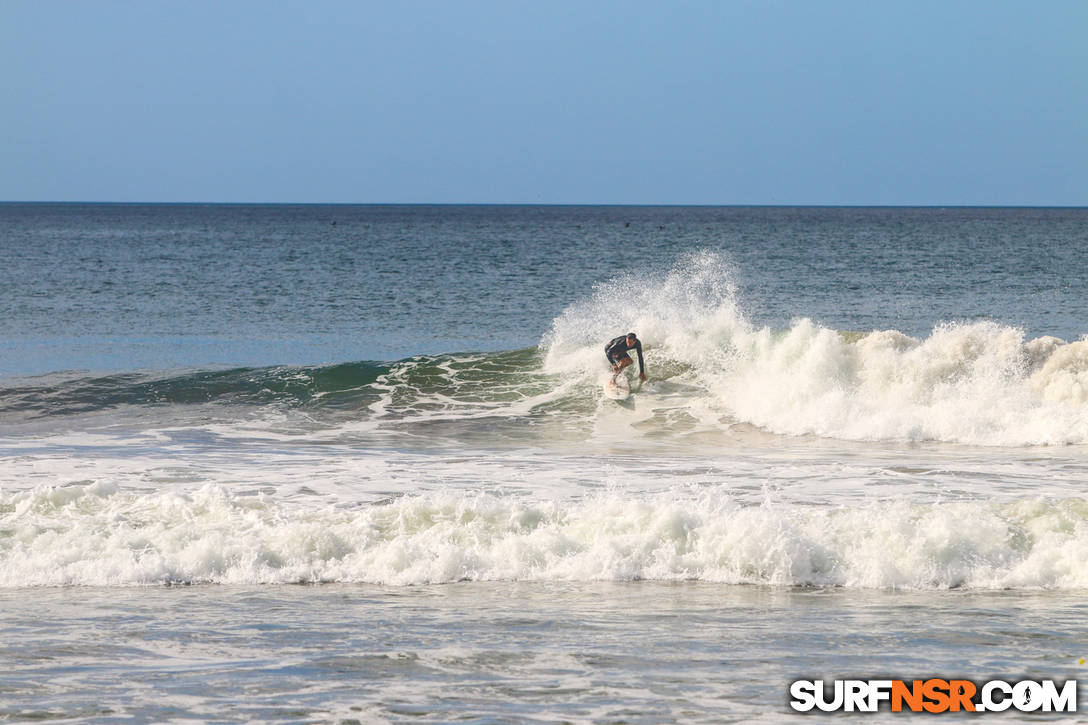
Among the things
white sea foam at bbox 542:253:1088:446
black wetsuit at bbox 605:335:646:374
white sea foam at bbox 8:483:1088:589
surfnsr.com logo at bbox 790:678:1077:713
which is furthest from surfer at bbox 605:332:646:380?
surfnsr.com logo at bbox 790:678:1077:713

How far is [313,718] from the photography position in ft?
18.4

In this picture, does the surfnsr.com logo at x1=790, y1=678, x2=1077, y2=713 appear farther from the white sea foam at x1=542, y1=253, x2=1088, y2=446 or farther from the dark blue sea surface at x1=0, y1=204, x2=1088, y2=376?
the dark blue sea surface at x1=0, y1=204, x2=1088, y2=376

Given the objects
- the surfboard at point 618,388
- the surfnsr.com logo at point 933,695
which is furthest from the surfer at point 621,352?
the surfnsr.com logo at point 933,695

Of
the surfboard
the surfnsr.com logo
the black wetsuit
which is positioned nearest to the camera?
the surfnsr.com logo

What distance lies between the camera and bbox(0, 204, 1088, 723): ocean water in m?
6.42

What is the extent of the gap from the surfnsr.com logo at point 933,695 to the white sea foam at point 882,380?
960 cm

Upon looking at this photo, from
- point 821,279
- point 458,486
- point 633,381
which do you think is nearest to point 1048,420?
point 633,381

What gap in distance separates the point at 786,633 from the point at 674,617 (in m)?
0.83

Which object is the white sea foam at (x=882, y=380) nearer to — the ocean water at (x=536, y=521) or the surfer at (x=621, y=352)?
the ocean water at (x=536, y=521)

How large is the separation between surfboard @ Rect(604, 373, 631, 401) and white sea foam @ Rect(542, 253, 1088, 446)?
36.0 inches

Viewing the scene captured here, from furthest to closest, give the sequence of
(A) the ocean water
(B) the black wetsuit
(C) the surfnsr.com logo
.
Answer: (B) the black wetsuit < (A) the ocean water < (C) the surfnsr.com logo

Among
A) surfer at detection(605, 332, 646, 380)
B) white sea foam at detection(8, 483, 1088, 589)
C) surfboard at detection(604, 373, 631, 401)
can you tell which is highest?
surfer at detection(605, 332, 646, 380)

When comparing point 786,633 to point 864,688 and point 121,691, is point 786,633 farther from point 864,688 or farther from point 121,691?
point 121,691

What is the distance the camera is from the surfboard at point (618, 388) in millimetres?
19177
